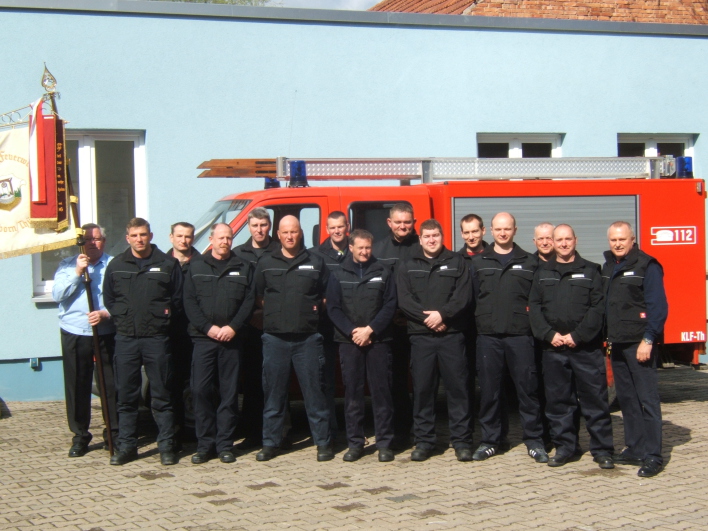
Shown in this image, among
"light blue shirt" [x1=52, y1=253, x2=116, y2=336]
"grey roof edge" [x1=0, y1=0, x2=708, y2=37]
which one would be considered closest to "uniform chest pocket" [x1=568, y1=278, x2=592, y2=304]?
"light blue shirt" [x1=52, y1=253, x2=116, y2=336]

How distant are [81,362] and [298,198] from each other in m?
2.35

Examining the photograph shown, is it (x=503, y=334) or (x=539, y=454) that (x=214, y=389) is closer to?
(x=503, y=334)

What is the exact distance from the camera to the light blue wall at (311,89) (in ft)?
33.3

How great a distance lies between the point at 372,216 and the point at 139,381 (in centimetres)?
254

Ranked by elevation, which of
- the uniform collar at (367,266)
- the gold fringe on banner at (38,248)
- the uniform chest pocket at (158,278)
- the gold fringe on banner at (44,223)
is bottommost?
the uniform chest pocket at (158,278)

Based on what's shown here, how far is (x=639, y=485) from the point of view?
243 inches

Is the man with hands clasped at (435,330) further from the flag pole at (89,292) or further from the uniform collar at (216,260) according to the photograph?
the flag pole at (89,292)

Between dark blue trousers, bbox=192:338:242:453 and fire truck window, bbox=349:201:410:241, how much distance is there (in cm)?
168

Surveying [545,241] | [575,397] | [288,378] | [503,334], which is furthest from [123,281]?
[575,397]

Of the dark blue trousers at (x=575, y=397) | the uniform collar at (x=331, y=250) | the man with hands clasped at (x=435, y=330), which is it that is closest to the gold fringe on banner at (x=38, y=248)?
the uniform collar at (x=331, y=250)

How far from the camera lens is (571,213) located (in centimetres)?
835

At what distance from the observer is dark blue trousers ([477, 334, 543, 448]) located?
22.7 ft

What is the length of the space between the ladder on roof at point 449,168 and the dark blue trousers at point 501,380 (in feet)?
6.41

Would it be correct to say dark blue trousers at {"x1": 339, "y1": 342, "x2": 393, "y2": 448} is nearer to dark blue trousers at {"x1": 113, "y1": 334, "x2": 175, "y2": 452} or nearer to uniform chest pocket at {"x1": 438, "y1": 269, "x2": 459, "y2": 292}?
uniform chest pocket at {"x1": 438, "y1": 269, "x2": 459, "y2": 292}
